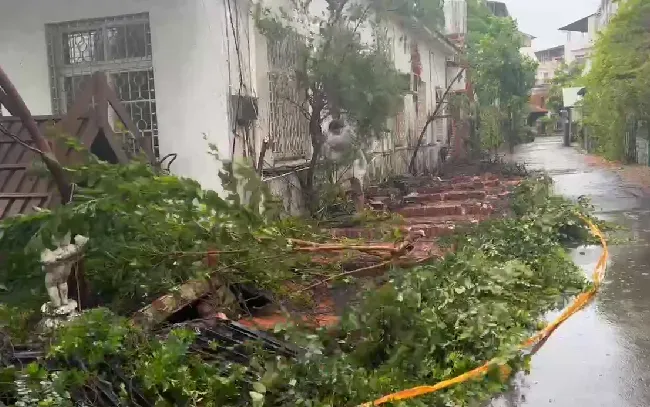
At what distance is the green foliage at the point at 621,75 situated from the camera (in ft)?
55.0

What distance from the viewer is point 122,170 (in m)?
4.91

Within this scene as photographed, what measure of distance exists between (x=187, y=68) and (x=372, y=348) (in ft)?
15.2

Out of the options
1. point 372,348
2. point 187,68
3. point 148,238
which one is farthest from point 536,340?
point 187,68

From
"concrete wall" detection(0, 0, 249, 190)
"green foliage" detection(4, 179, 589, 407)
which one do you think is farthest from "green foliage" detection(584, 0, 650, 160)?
"concrete wall" detection(0, 0, 249, 190)

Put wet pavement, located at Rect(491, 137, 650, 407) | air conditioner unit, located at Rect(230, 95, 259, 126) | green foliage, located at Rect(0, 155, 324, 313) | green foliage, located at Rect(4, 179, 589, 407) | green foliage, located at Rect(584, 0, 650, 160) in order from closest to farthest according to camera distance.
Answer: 1. green foliage, located at Rect(4, 179, 589, 407)
2. wet pavement, located at Rect(491, 137, 650, 407)
3. green foliage, located at Rect(0, 155, 324, 313)
4. air conditioner unit, located at Rect(230, 95, 259, 126)
5. green foliage, located at Rect(584, 0, 650, 160)

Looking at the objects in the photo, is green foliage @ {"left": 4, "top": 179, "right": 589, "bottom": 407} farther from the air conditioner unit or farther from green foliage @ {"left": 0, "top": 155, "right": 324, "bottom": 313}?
the air conditioner unit

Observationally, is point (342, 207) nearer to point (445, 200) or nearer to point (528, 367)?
point (445, 200)

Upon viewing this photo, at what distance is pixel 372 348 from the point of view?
4609mm

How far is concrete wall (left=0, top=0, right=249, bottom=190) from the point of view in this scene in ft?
25.5

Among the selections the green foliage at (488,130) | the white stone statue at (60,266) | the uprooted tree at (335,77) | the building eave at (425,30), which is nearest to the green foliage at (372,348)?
the white stone statue at (60,266)

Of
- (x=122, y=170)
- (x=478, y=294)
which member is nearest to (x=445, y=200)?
(x=478, y=294)

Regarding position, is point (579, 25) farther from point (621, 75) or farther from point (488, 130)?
point (621, 75)

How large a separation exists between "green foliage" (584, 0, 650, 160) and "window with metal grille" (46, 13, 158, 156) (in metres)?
13.2

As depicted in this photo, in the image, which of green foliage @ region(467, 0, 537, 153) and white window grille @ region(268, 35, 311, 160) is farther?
green foliage @ region(467, 0, 537, 153)
